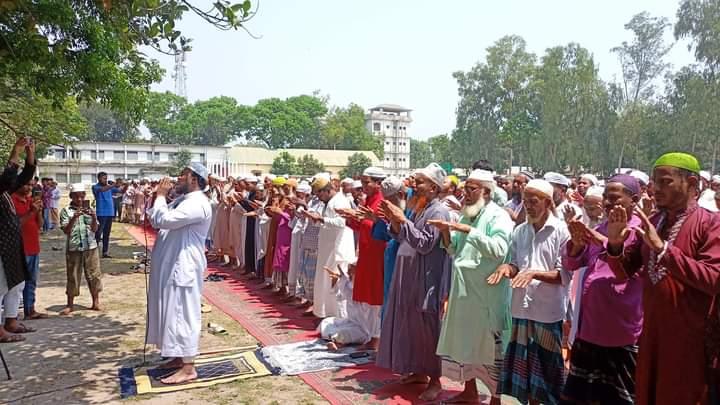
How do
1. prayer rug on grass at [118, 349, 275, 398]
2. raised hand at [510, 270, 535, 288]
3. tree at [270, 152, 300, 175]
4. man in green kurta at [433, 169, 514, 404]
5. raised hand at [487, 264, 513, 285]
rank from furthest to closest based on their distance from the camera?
tree at [270, 152, 300, 175], prayer rug on grass at [118, 349, 275, 398], man in green kurta at [433, 169, 514, 404], raised hand at [487, 264, 513, 285], raised hand at [510, 270, 535, 288]

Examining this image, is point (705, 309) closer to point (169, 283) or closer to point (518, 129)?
point (169, 283)

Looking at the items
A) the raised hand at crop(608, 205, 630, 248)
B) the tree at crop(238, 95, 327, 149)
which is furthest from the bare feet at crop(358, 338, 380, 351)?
the tree at crop(238, 95, 327, 149)

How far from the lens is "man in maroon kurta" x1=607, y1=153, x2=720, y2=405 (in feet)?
8.14

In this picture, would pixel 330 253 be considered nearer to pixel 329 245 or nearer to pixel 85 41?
pixel 329 245

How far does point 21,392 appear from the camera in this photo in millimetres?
4520

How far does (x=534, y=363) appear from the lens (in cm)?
364

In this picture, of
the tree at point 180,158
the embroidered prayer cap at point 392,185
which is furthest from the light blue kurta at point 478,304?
the tree at point 180,158

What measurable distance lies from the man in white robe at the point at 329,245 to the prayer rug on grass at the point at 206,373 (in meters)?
1.24

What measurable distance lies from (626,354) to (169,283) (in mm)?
3647

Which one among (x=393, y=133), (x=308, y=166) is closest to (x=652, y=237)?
(x=308, y=166)

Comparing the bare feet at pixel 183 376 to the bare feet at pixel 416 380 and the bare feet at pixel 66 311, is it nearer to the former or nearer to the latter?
the bare feet at pixel 416 380

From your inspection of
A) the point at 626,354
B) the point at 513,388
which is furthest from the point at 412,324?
the point at 626,354

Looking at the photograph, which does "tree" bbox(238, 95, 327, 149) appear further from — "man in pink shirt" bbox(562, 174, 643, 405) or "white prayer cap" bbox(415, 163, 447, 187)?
"man in pink shirt" bbox(562, 174, 643, 405)

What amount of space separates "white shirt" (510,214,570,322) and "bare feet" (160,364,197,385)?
291cm
